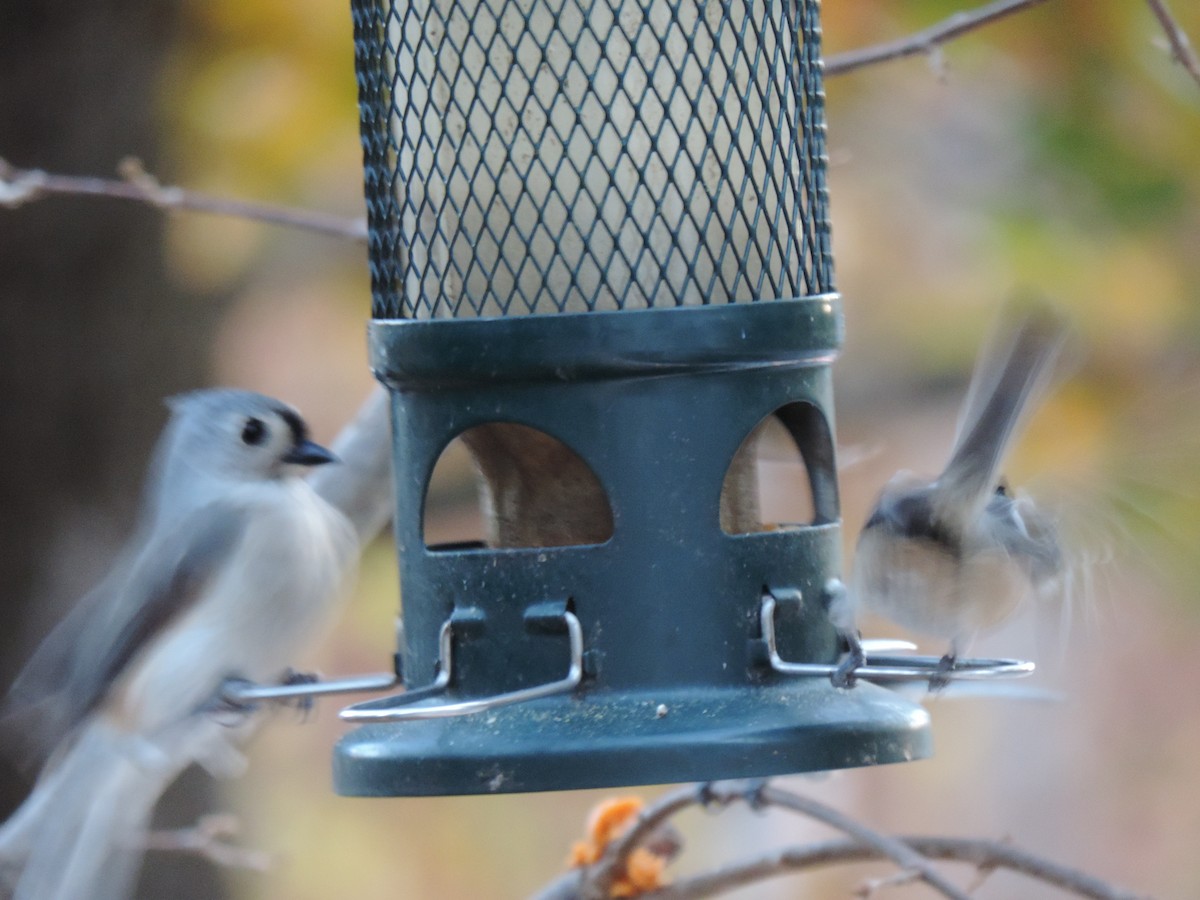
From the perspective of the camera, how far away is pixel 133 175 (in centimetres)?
405

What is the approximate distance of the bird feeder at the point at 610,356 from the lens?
2906mm

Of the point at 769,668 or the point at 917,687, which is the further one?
the point at 917,687

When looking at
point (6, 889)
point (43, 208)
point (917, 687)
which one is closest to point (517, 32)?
point (917, 687)

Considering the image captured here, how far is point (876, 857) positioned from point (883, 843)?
0.17m

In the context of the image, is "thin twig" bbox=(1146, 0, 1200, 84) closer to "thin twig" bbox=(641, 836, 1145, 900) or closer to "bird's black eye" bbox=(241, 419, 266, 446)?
"thin twig" bbox=(641, 836, 1145, 900)

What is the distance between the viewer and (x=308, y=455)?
3717 millimetres

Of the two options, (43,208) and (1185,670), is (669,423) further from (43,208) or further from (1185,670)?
(1185,670)

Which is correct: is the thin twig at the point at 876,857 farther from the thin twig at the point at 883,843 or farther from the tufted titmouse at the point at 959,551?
the tufted titmouse at the point at 959,551

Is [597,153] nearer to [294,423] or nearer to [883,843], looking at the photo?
[294,423]

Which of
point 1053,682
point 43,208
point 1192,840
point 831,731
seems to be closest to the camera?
point 831,731

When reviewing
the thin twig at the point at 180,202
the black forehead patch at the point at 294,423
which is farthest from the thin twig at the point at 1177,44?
the black forehead patch at the point at 294,423

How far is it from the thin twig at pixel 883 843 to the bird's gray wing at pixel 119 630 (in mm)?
1298

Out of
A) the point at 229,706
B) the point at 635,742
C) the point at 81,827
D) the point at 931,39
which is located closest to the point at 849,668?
the point at 635,742

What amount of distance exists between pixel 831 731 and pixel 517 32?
133 centimetres
